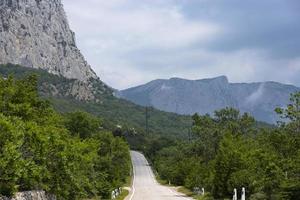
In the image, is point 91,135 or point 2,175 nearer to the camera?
point 2,175

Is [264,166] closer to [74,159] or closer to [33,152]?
[74,159]

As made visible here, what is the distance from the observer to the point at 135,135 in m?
174

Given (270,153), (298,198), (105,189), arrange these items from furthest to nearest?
1. (105,189)
2. (270,153)
3. (298,198)

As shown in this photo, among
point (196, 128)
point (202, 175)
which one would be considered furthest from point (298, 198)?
point (196, 128)

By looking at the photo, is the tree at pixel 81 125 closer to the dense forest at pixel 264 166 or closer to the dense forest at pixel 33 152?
the dense forest at pixel 264 166

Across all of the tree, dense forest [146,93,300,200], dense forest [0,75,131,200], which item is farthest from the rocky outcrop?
the tree

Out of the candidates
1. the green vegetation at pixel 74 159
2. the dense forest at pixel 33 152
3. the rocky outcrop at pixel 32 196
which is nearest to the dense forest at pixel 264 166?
the green vegetation at pixel 74 159

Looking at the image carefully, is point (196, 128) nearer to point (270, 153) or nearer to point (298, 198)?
point (270, 153)

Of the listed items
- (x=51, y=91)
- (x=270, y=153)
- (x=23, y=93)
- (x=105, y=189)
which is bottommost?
(x=105, y=189)

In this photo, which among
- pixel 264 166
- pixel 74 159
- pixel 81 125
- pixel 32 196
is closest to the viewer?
pixel 32 196

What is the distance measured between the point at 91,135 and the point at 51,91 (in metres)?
128

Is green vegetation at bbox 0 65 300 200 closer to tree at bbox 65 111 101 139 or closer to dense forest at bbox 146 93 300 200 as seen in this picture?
dense forest at bbox 146 93 300 200

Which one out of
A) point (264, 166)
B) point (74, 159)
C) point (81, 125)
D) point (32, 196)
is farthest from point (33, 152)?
point (81, 125)

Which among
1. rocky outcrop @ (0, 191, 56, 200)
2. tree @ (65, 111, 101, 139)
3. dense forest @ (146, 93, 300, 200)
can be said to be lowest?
rocky outcrop @ (0, 191, 56, 200)
